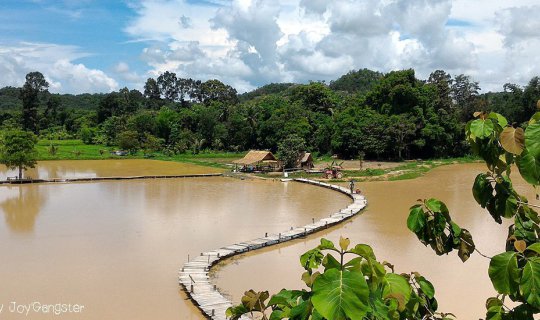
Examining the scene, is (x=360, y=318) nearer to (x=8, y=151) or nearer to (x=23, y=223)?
(x=23, y=223)

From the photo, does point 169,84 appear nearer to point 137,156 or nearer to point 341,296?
point 137,156

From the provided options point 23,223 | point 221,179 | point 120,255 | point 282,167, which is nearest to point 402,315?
point 120,255

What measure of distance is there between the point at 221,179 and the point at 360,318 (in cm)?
2884

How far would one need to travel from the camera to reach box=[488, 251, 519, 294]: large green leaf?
179 centimetres

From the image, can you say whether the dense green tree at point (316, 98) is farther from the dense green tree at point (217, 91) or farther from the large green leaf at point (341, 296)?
the large green leaf at point (341, 296)

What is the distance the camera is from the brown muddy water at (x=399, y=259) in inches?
409

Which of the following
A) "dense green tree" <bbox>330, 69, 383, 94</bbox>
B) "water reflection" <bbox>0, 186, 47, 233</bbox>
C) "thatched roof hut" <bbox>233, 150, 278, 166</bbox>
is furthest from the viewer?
"dense green tree" <bbox>330, 69, 383, 94</bbox>

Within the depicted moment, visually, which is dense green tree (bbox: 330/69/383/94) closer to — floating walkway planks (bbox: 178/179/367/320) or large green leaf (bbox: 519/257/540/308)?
floating walkway planks (bbox: 178/179/367/320)

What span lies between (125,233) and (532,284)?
15.2 meters

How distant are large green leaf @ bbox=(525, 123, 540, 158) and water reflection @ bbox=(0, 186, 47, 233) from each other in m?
17.5

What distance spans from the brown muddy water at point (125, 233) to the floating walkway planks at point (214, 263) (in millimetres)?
273

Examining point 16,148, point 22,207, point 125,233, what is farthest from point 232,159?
point 125,233

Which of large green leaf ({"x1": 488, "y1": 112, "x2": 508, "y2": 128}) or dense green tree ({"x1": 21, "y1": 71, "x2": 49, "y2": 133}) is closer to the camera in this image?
large green leaf ({"x1": 488, "y1": 112, "x2": 508, "y2": 128})

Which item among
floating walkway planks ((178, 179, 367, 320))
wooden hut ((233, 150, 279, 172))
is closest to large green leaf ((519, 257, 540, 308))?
floating walkway planks ((178, 179, 367, 320))
